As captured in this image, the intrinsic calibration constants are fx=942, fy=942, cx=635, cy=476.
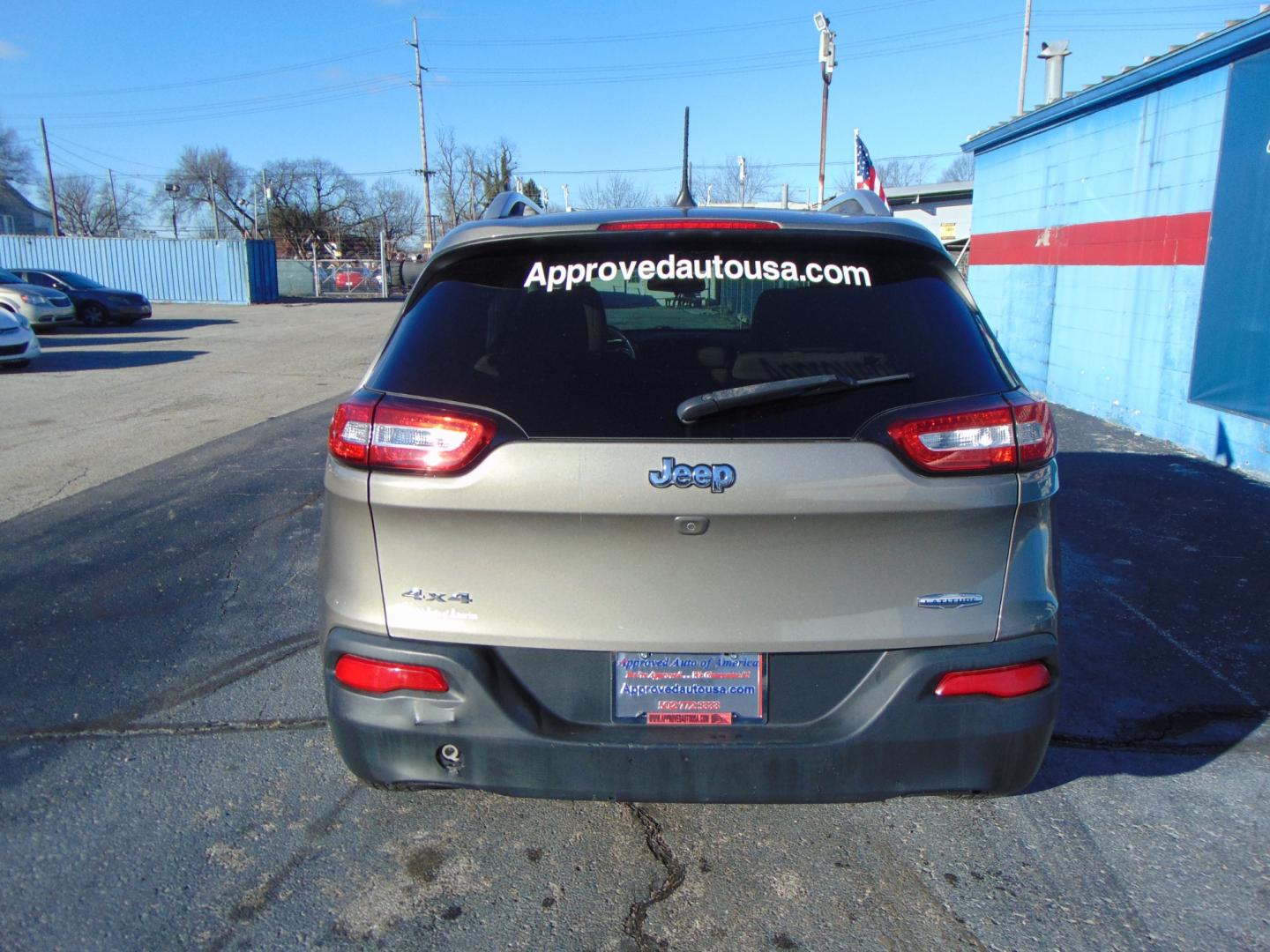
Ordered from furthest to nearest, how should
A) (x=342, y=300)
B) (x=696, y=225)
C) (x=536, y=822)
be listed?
(x=342, y=300), (x=536, y=822), (x=696, y=225)

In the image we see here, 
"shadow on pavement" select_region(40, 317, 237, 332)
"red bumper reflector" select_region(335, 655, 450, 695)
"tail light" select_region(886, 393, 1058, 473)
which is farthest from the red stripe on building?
"shadow on pavement" select_region(40, 317, 237, 332)

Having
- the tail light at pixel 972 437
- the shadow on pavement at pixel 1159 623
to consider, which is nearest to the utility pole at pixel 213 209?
the shadow on pavement at pixel 1159 623

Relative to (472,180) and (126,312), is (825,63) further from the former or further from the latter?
(472,180)


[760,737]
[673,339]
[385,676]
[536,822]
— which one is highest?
[673,339]

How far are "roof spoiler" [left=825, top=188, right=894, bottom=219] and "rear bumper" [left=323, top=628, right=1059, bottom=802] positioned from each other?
1.53 meters

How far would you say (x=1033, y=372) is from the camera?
1253 cm

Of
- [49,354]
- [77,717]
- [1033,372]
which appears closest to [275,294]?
[49,354]

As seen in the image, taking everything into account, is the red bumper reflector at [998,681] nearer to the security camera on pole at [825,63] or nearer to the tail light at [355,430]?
the tail light at [355,430]

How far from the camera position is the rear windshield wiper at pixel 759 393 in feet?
7.44

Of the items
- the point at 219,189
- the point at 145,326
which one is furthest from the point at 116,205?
the point at 145,326

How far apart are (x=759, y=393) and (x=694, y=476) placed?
10.2 inches

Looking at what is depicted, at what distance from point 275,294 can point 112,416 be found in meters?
32.0

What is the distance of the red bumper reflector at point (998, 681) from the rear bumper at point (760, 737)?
0.02m

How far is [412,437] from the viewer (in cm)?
234
